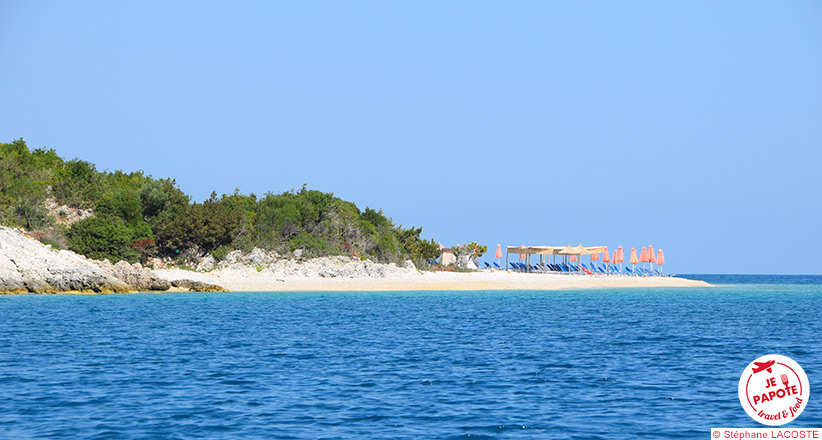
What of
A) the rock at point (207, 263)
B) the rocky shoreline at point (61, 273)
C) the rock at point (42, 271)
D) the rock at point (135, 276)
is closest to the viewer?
the rock at point (42, 271)

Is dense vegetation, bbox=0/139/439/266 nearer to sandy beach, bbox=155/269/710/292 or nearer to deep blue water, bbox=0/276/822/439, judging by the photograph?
sandy beach, bbox=155/269/710/292

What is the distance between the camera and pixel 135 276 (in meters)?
47.9

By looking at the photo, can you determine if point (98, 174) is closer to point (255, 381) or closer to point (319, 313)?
point (319, 313)

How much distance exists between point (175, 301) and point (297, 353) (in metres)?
21.7

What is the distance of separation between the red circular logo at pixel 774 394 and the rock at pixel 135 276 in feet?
132

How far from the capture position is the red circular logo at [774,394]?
501 inches

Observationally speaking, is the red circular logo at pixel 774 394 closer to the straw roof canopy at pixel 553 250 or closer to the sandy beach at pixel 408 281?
the sandy beach at pixel 408 281

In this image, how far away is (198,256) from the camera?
184 feet

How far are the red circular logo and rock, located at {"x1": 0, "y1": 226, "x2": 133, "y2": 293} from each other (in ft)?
128

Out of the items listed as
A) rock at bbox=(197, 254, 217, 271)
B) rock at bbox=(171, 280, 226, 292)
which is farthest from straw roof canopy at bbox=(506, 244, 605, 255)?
rock at bbox=(171, 280, 226, 292)

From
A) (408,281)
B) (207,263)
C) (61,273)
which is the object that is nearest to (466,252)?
(408,281)

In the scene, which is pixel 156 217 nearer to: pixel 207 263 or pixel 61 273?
pixel 207 263

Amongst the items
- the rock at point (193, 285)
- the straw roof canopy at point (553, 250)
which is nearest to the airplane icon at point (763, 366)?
the rock at point (193, 285)

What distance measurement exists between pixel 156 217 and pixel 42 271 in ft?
44.2
